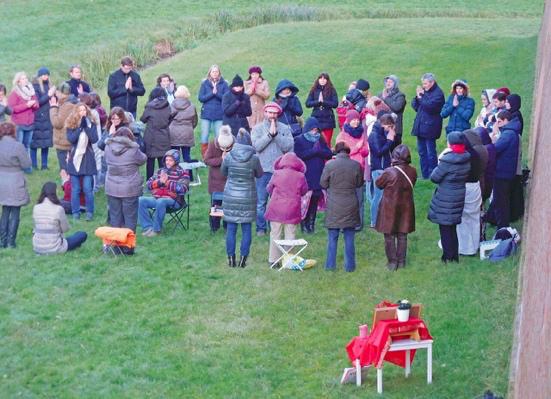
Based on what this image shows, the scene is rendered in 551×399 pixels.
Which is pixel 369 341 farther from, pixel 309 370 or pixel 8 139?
pixel 8 139

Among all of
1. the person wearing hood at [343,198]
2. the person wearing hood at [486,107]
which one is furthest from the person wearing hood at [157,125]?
the person wearing hood at [486,107]

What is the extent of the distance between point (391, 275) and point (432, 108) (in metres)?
5.53

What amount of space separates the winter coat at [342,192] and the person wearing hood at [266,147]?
1889mm

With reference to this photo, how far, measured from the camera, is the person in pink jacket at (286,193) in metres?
17.0

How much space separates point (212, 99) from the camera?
22.7m

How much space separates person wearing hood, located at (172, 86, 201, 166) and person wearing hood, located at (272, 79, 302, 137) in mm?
1724

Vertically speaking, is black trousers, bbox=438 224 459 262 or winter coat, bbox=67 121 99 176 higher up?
winter coat, bbox=67 121 99 176

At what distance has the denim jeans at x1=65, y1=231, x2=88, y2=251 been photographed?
17.9 m

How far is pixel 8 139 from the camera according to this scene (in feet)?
58.9

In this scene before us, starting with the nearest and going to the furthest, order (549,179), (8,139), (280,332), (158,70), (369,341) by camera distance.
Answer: (549,179)
(369,341)
(280,332)
(8,139)
(158,70)

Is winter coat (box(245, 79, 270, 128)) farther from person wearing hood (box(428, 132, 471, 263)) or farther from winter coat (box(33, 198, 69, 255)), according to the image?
person wearing hood (box(428, 132, 471, 263))

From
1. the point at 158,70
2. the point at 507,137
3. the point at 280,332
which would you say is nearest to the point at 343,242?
the point at 507,137

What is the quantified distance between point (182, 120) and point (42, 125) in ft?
9.69

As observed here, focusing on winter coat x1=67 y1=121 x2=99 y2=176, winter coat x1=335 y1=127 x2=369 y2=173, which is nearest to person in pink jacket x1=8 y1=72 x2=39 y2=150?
winter coat x1=67 y1=121 x2=99 y2=176
